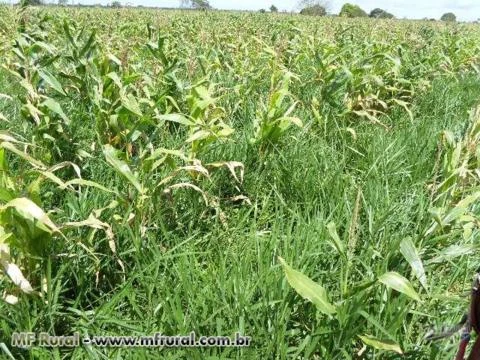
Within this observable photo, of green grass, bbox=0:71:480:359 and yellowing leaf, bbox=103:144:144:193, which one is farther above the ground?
yellowing leaf, bbox=103:144:144:193

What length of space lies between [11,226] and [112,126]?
104cm

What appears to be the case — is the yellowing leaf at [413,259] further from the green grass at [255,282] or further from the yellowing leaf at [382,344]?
the yellowing leaf at [382,344]

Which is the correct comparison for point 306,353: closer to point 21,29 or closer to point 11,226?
point 11,226

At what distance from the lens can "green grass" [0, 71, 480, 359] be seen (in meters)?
1.27

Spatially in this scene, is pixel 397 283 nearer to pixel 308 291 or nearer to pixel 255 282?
pixel 308 291

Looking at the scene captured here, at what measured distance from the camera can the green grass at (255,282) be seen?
1267 mm

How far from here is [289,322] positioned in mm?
1410

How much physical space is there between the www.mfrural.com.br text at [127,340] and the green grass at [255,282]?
0.02m

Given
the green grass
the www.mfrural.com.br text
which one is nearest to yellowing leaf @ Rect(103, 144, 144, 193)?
the green grass

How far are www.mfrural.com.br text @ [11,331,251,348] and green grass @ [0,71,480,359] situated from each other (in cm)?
2

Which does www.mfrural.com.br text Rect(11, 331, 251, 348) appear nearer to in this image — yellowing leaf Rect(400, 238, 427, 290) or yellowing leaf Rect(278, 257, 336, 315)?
yellowing leaf Rect(278, 257, 336, 315)

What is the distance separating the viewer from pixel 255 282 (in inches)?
56.7

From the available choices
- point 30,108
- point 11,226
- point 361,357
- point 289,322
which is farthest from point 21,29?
point 361,357

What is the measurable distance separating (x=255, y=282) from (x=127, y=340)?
41cm
